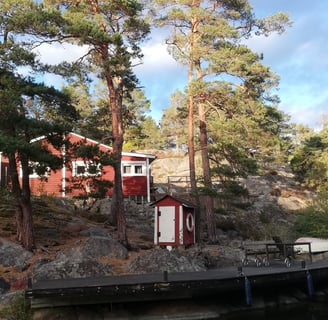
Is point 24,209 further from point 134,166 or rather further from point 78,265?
point 134,166

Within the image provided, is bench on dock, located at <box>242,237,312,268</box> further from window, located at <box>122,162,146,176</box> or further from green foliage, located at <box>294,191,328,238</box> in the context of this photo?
window, located at <box>122,162,146,176</box>

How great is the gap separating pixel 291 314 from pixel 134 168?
20869 mm

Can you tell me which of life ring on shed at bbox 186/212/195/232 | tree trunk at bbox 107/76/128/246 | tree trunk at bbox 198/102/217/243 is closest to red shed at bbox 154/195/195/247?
life ring on shed at bbox 186/212/195/232

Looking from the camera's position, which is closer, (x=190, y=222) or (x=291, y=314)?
(x=291, y=314)

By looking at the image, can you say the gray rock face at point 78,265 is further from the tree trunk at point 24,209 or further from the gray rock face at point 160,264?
the tree trunk at point 24,209

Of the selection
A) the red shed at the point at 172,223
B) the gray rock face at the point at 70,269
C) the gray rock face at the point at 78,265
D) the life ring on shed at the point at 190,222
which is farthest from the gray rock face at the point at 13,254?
the life ring on shed at the point at 190,222

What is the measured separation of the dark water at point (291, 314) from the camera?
10.9 metres

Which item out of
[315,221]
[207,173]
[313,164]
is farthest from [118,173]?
[313,164]

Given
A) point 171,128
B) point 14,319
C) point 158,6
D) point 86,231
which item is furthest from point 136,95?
point 14,319

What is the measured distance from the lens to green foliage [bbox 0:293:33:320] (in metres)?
8.91

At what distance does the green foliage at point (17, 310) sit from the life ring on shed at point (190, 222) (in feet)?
31.9

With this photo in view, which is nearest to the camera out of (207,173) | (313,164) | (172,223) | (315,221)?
(172,223)

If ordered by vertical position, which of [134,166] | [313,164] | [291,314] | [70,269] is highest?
[313,164]

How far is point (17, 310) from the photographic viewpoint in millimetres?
9086
